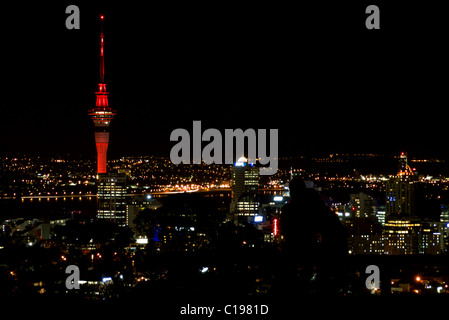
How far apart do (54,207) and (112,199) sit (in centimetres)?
390

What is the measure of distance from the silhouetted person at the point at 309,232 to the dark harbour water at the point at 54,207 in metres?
30.0

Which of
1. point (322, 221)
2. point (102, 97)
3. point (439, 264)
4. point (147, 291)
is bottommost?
point (147, 291)

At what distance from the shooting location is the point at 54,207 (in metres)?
38.2

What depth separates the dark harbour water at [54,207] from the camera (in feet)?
107

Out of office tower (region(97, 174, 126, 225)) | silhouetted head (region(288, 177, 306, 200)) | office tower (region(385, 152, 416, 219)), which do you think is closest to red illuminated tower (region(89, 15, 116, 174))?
office tower (region(97, 174, 126, 225))

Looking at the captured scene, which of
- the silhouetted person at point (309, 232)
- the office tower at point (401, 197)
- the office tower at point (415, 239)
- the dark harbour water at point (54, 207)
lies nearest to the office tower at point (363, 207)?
the office tower at point (401, 197)

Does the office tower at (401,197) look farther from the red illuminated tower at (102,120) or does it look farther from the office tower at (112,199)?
the red illuminated tower at (102,120)

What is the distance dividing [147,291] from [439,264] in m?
1.21

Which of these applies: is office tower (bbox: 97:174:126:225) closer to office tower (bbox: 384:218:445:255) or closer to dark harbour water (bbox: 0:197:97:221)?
dark harbour water (bbox: 0:197:97:221)

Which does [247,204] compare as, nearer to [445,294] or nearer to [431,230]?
[431,230]

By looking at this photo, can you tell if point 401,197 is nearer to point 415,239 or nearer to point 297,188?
point 415,239

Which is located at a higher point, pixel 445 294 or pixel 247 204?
pixel 445 294
